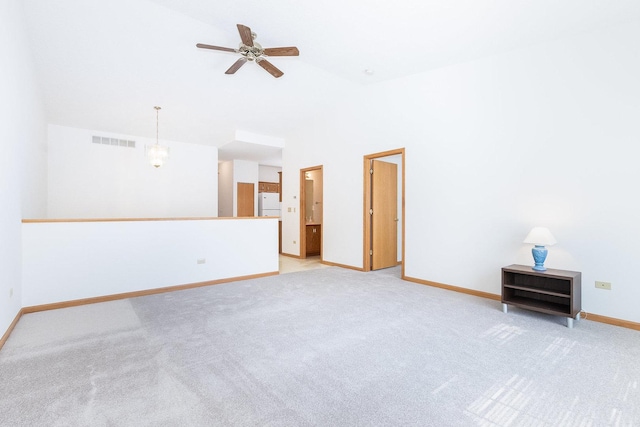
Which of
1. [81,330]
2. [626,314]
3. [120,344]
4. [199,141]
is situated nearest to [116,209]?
[199,141]

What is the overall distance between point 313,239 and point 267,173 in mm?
4010

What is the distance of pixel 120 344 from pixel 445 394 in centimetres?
258

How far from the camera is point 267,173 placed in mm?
10406

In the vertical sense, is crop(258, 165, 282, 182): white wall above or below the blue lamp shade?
above

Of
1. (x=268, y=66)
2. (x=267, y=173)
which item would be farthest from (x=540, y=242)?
(x=267, y=173)

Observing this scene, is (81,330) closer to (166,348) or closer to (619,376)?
(166,348)

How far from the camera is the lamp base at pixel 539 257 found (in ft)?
10.6

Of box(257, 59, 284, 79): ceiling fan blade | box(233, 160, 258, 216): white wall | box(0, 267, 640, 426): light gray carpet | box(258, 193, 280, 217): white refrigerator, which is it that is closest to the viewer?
box(0, 267, 640, 426): light gray carpet

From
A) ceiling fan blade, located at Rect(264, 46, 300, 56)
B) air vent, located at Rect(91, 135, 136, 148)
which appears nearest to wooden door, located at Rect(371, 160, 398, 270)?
ceiling fan blade, located at Rect(264, 46, 300, 56)

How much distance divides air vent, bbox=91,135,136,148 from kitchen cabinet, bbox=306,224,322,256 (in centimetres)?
437

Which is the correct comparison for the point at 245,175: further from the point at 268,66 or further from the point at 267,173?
the point at 268,66

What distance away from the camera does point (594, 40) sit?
3.13 meters

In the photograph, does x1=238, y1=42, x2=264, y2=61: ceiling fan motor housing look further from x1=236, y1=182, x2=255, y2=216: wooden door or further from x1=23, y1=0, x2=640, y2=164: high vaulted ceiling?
x1=236, y1=182, x2=255, y2=216: wooden door

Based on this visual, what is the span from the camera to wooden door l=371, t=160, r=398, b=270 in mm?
5684
